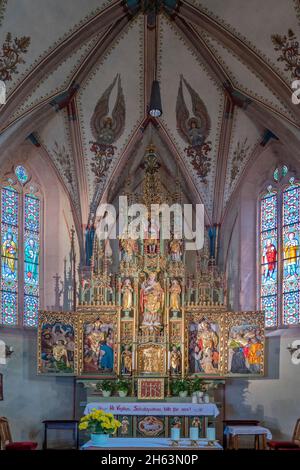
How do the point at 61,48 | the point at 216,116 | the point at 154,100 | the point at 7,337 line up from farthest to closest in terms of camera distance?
the point at 216,116
the point at 7,337
the point at 61,48
the point at 154,100

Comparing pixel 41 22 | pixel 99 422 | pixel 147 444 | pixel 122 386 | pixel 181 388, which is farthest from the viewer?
pixel 122 386

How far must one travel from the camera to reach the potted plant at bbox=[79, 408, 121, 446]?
10.2 metres

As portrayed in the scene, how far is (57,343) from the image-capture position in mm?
Answer: 17141

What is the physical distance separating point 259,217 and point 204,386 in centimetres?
558

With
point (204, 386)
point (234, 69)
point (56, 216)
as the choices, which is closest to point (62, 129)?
point (56, 216)

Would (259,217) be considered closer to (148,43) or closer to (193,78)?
(193,78)

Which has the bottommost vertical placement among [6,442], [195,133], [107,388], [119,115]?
[6,442]

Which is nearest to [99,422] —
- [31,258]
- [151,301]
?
[151,301]

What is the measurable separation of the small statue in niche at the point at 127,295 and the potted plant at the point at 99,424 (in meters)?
6.98

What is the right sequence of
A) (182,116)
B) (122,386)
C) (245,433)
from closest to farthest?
(245,433)
(122,386)
(182,116)

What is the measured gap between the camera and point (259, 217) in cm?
1986

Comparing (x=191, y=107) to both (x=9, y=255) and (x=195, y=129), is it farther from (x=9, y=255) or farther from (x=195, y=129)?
(x=9, y=255)

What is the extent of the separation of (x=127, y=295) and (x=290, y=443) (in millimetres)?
5579

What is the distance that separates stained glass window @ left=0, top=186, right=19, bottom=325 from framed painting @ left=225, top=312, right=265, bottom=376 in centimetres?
597
